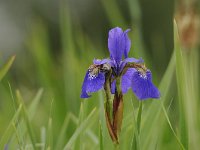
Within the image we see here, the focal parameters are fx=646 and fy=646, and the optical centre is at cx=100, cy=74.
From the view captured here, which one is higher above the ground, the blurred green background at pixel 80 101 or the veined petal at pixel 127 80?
the veined petal at pixel 127 80

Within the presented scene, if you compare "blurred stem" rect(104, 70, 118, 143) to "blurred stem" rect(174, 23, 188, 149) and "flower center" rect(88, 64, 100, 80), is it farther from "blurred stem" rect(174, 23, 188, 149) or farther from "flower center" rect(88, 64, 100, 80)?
"blurred stem" rect(174, 23, 188, 149)

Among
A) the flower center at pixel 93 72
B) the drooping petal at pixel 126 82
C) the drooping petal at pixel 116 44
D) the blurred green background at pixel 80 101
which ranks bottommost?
the blurred green background at pixel 80 101

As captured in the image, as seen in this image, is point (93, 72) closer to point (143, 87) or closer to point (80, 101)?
point (143, 87)

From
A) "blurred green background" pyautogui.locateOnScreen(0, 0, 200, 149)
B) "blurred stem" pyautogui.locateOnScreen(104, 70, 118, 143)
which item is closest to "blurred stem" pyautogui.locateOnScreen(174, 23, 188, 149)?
"blurred green background" pyautogui.locateOnScreen(0, 0, 200, 149)

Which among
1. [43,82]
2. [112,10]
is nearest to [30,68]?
[43,82]

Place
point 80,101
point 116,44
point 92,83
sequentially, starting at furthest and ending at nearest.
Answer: point 80,101, point 116,44, point 92,83

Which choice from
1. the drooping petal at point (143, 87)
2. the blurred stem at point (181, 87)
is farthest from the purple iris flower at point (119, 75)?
the blurred stem at point (181, 87)

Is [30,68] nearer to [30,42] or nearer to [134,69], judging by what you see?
[30,42]

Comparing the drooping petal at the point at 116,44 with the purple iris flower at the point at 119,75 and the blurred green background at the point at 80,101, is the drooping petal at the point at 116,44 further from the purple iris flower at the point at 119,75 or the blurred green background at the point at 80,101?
the blurred green background at the point at 80,101

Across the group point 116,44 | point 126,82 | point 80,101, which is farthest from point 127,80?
point 80,101
